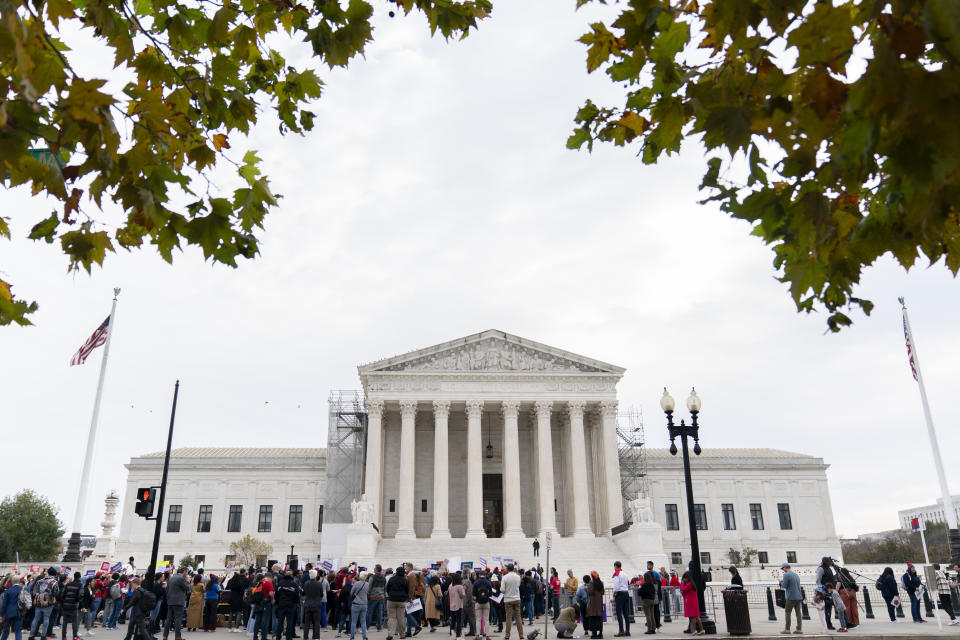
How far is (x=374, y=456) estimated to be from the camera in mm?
45156

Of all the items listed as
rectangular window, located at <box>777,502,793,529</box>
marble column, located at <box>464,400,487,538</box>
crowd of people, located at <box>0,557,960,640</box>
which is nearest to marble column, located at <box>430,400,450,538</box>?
marble column, located at <box>464,400,487,538</box>

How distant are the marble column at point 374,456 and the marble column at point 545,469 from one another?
1042 centimetres

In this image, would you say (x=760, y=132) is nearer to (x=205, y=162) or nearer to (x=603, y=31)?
(x=603, y=31)

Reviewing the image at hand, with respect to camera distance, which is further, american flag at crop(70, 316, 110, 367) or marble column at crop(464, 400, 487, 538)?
marble column at crop(464, 400, 487, 538)

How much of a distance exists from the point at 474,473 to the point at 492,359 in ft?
25.5

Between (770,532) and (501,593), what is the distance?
151ft

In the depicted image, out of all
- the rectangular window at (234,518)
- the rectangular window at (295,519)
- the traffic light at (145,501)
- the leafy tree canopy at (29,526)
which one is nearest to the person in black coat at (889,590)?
the traffic light at (145,501)

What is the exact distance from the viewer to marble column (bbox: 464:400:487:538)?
1726 inches

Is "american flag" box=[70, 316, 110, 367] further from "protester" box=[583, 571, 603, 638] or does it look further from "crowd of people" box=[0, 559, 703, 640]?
"protester" box=[583, 571, 603, 638]

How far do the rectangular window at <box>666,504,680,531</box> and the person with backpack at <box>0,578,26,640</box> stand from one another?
49.9 m

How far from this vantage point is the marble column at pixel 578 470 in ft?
145

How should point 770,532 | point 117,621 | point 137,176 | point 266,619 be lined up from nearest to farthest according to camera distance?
point 137,176 < point 266,619 < point 117,621 < point 770,532

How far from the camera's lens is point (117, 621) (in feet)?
78.3

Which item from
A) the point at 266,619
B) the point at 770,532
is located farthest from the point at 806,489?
the point at 266,619
